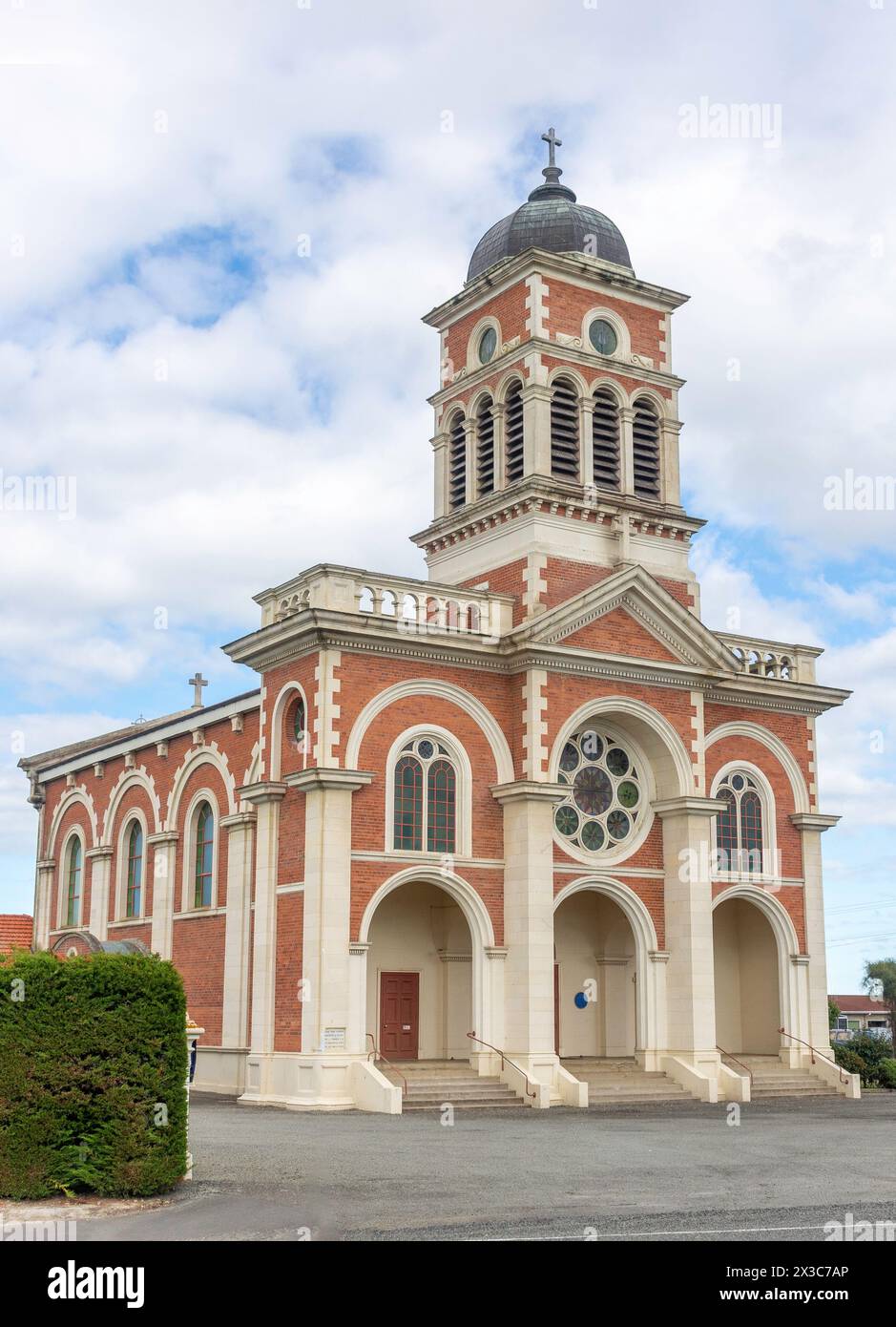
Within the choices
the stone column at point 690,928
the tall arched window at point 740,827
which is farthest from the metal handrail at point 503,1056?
the tall arched window at point 740,827

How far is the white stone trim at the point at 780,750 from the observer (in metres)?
34.2

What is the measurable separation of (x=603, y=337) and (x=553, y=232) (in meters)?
3.12

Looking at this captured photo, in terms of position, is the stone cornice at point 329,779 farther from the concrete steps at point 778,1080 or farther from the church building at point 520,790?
the concrete steps at point 778,1080

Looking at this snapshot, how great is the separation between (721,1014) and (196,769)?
14.6 meters

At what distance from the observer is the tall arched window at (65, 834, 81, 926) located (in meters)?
43.7

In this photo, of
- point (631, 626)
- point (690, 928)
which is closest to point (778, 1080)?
point (690, 928)

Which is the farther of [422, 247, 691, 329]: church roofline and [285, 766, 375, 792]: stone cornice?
[422, 247, 691, 329]: church roofline

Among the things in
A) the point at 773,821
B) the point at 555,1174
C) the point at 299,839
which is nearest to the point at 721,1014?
the point at 773,821

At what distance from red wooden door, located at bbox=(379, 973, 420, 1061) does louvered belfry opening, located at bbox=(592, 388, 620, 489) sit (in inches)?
492

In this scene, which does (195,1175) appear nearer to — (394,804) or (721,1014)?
(394,804)

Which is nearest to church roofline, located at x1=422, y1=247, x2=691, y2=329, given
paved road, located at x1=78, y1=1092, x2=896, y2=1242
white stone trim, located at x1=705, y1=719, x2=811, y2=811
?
white stone trim, located at x1=705, y1=719, x2=811, y2=811

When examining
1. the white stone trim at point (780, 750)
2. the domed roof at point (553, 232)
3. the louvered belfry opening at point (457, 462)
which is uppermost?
the domed roof at point (553, 232)

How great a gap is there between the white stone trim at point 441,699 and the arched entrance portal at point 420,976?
135 inches

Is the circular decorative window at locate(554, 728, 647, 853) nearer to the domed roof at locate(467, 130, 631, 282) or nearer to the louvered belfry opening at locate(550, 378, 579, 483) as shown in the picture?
the louvered belfry opening at locate(550, 378, 579, 483)
